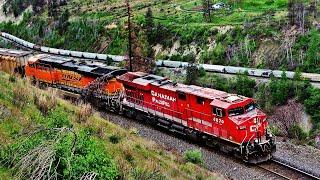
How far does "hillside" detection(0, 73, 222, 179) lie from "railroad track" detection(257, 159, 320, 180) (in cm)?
431

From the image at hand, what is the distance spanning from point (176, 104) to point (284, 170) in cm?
792

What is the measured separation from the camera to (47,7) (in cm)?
9825

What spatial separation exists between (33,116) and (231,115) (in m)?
11.2

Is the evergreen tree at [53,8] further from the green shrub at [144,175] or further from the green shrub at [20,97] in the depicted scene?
the green shrub at [144,175]

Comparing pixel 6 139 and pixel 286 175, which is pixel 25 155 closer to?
pixel 6 139

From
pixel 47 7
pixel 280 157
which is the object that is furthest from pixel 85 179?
pixel 47 7

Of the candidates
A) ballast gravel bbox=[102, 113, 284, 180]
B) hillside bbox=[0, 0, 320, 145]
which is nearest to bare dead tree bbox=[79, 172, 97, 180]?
ballast gravel bbox=[102, 113, 284, 180]

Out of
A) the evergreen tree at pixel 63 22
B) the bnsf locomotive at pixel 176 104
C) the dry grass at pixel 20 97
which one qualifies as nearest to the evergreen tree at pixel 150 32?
the evergreen tree at pixel 63 22

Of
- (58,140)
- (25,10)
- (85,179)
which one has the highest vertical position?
(25,10)

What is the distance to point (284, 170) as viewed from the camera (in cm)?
2150

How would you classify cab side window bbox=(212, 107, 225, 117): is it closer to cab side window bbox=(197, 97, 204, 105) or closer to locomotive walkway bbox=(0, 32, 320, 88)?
cab side window bbox=(197, 97, 204, 105)

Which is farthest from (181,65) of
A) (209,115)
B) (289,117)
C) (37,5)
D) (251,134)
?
(37,5)

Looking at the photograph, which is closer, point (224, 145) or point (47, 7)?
point (224, 145)

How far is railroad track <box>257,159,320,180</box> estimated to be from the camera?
2050 cm
